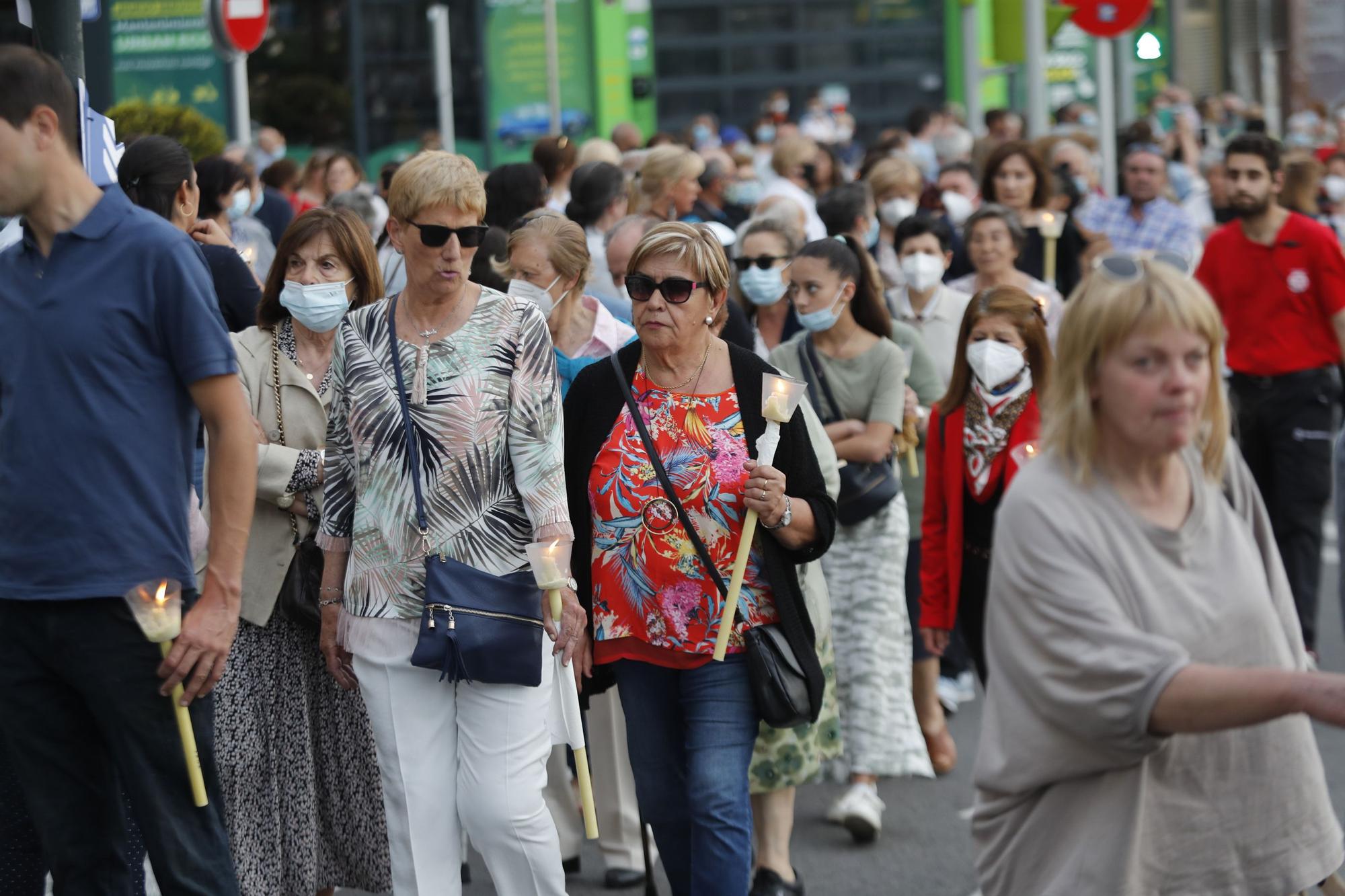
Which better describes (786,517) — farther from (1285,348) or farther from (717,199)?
(717,199)

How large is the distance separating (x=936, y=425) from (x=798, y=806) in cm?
183

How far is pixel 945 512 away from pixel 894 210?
5.01m

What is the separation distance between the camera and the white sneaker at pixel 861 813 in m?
6.14

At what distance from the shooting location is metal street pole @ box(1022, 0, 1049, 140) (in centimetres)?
1525

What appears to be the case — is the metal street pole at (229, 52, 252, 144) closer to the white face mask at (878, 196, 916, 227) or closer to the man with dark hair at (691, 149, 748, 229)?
the man with dark hair at (691, 149, 748, 229)

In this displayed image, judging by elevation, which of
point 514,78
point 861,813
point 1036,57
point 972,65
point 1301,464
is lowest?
point 861,813

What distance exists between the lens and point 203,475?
203 inches

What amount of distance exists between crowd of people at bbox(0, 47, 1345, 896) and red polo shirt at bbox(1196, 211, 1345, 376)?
2.36m

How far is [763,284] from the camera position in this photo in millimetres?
7234

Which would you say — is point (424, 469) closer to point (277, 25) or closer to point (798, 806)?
point (798, 806)

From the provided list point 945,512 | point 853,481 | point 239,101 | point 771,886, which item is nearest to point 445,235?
point 945,512

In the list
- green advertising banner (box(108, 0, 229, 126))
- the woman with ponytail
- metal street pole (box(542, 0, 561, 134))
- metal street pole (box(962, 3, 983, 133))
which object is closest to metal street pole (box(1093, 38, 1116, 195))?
metal street pole (box(962, 3, 983, 133))

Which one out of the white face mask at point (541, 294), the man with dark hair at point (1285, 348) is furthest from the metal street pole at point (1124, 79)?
the white face mask at point (541, 294)

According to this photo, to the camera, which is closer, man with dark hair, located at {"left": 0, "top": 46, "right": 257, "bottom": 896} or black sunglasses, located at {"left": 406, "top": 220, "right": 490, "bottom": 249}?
man with dark hair, located at {"left": 0, "top": 46, "right": 257, "bottom": 896}
